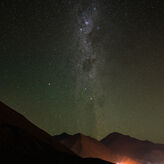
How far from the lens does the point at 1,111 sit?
116 feet

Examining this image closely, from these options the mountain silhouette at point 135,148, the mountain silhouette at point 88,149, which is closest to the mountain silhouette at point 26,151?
the mountain silhouette at point 88,149

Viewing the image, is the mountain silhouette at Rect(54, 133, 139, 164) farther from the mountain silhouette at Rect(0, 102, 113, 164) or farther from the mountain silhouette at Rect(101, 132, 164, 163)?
the mountain silhouette at Rect(0, 102, 113, 164)

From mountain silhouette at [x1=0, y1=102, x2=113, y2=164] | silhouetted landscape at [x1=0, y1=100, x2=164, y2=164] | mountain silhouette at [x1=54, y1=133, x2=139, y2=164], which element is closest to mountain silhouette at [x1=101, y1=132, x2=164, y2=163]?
silhouetted landscape at [x1=0, y1=100, x2=164, y2=164]

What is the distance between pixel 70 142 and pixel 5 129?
5481 centimetres

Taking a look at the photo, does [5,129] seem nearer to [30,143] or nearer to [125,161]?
[30,143]

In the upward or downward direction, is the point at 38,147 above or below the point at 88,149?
below

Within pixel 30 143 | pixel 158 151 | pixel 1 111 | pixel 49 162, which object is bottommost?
pixel 49 162

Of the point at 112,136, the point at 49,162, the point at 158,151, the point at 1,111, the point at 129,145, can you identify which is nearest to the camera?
the point at 49,162

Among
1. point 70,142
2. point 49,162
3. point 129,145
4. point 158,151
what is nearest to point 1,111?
point 49,162

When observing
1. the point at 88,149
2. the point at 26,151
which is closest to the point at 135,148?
the point at 88,149

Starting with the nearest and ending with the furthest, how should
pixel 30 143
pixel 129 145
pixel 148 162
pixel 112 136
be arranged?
pixel 30 143, pixel 148 162, pixel 129 145, pixel 112 136

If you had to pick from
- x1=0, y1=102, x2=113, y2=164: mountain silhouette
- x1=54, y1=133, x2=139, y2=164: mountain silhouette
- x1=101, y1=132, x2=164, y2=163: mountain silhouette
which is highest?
x1=101, y1=132, x2=164, y2=163: mountain silhouette

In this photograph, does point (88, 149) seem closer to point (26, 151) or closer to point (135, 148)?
point (135, 148)

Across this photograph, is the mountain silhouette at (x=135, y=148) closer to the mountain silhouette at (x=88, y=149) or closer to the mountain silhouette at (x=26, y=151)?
the mountain silhouette at (x=88, y=149)
